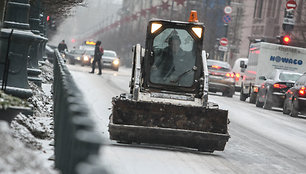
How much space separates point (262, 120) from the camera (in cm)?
1973

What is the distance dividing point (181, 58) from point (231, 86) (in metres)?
20.5

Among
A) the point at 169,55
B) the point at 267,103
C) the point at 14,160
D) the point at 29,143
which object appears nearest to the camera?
the point at 14,160

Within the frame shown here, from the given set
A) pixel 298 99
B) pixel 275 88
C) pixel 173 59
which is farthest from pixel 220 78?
pixel 173 59

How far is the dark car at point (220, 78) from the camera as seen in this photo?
105 ft

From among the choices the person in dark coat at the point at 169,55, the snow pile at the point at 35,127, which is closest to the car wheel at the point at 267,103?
the person in dark coat at the point at 169,55

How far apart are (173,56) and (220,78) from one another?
20.2 meters

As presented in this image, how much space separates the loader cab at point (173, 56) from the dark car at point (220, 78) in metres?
19.8

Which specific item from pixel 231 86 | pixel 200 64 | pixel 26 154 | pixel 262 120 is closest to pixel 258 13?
pixel 231 86

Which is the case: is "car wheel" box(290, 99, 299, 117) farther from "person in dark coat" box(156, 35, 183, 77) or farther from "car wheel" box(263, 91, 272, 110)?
"person in dark coat" box(156, 35, 183, 77)

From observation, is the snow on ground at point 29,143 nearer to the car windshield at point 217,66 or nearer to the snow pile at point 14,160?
the snow pile at point 14,160

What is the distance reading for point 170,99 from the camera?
11.5m

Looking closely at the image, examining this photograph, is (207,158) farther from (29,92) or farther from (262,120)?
(262,120)

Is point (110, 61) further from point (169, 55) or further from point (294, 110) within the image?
point (169, 55)

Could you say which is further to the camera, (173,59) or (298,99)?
(298,99)
